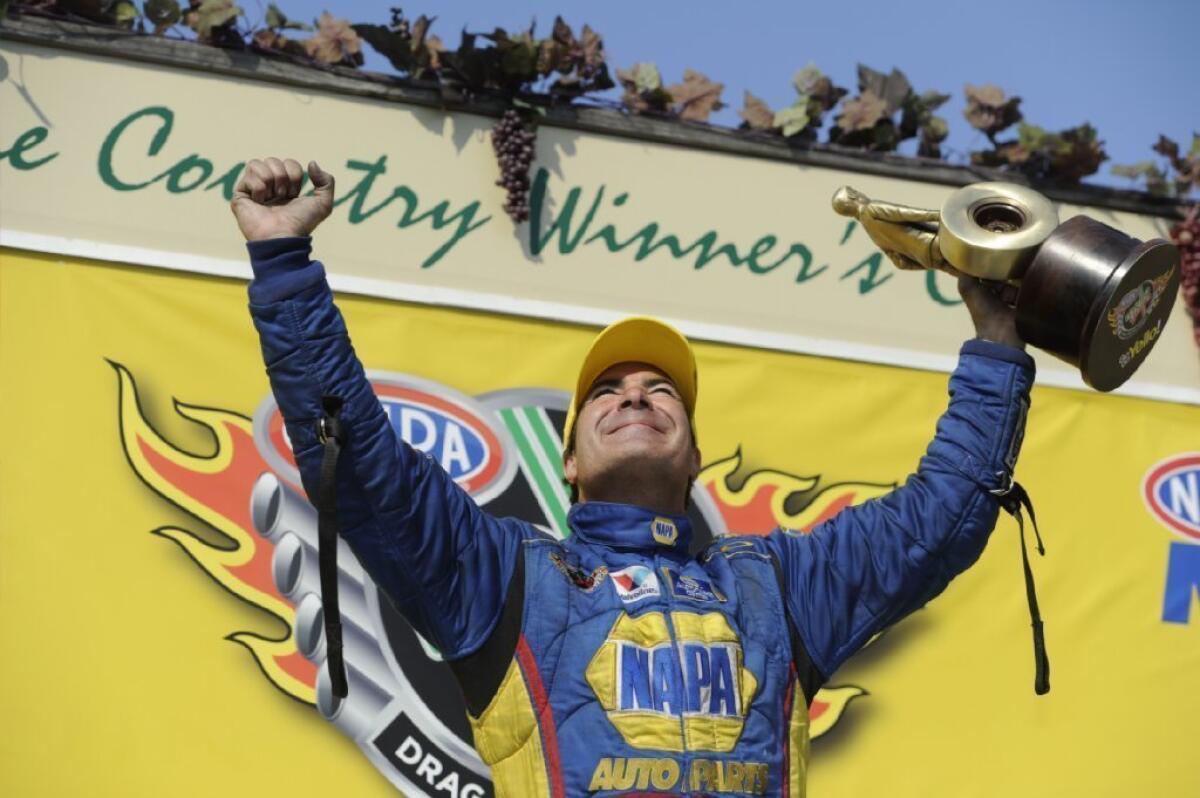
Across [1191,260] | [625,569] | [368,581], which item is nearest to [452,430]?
[368,581]

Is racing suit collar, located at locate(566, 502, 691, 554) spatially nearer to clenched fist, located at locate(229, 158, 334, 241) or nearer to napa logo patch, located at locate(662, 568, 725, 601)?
napa logo patch, located at locate(662, 568, 725, 601)

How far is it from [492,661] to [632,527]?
295mm

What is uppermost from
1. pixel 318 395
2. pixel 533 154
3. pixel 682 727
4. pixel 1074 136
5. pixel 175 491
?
pixel 1074 136

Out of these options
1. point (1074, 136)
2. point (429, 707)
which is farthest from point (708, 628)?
point (1074, 136)

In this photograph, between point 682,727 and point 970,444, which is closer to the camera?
point 682,727

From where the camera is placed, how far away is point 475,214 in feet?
12.6

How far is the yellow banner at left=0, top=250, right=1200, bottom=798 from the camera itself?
11.0 ft

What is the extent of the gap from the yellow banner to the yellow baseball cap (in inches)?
44.5

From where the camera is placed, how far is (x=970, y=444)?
7.50 feet

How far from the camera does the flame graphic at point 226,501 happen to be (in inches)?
135

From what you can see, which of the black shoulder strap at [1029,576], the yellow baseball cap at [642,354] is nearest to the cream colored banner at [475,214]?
the yellow baseball cap at [642,354]

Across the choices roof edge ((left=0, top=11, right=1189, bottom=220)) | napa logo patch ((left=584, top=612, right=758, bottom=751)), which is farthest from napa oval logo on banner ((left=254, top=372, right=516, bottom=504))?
napa logo patch ((left=584, top=612, right=758, bottom=751))

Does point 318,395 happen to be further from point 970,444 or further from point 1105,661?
point 1105,661

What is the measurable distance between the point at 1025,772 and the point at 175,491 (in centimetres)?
205
